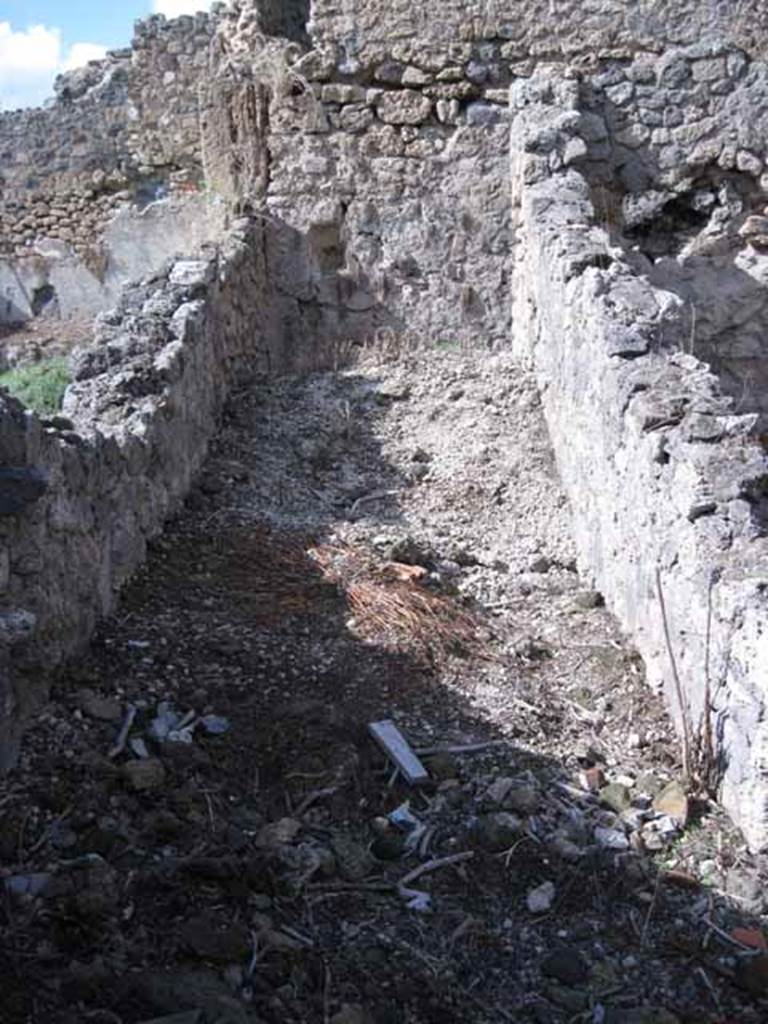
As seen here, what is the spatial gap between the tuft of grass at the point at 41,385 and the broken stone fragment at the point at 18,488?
4007mm

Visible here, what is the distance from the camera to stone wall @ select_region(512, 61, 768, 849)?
A: 3.45 m

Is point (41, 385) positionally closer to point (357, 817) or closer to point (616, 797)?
point (357, 817)

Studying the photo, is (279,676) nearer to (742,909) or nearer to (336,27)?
(742,909)

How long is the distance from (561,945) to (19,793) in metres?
1.30

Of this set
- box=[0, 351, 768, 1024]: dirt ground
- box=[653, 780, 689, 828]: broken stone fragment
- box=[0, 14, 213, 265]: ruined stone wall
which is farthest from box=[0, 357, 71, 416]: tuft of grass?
box=[0, 14, 213, 265]: ruined stone wall

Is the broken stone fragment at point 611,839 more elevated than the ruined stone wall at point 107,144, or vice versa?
the ruined stone wall at point 107,144

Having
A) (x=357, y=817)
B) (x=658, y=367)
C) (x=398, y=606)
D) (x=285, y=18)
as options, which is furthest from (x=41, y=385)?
(x=357, y=817)

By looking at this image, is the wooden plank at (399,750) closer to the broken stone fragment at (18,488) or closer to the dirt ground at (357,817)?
the dirt ground at (357,817)

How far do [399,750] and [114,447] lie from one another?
1.52 meters

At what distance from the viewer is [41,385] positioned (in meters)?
8.20

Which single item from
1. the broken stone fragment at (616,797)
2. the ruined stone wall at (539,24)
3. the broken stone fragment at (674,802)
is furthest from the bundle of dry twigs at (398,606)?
the ruined stone wall at (539,24)

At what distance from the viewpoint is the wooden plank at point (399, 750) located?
3418mm

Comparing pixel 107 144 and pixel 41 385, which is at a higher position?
pixel 107 144

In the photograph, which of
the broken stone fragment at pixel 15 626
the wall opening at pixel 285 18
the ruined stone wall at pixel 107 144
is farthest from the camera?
the ruined stone wall at pixel 107 144
